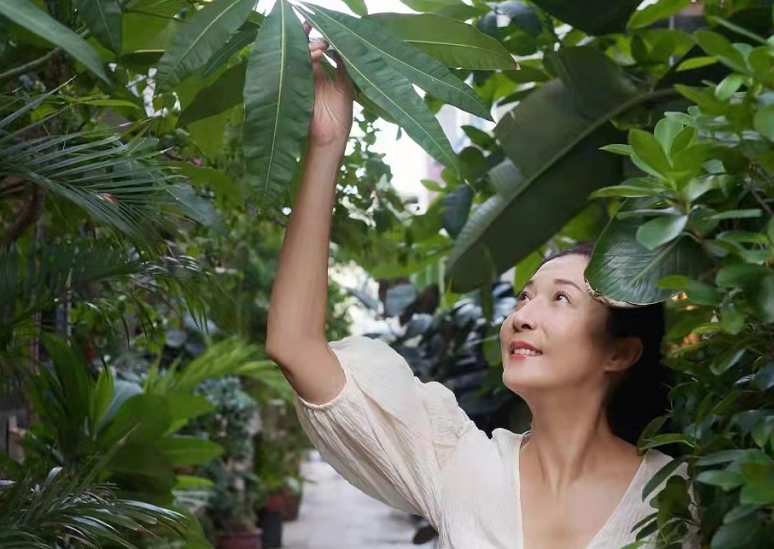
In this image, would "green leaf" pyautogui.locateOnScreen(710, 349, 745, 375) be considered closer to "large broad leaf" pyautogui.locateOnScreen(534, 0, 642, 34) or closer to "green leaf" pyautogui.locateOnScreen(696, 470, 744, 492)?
"green leaf" pyautogui.locateOnScreen(696, 470, 744, 492)

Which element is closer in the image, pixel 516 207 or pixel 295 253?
pixel 295 253

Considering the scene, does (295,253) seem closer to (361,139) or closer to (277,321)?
(277,321)

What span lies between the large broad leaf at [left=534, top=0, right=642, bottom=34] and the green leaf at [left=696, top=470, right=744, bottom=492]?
184cm

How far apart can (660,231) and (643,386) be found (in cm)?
77

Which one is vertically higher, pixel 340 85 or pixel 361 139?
pixel 361 139

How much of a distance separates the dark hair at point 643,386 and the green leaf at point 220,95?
570 mm

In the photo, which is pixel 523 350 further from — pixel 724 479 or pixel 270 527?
pixel 270 527

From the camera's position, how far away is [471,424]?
1852mm

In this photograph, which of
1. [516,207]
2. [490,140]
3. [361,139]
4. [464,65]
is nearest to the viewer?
[464,65]

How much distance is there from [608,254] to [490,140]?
2.22 metres

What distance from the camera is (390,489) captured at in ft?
5.80

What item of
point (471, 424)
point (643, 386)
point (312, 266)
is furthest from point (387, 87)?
point (643, 386)

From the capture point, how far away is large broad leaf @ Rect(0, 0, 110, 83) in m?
1.10

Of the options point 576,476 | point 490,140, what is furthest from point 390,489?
point 490,140
